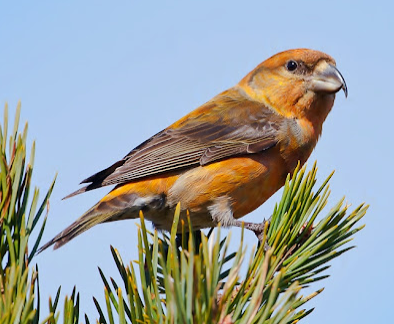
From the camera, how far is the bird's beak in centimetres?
457

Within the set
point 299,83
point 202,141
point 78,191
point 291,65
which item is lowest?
point 78,191

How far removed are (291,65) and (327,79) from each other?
1.50ft

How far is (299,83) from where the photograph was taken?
4875mm

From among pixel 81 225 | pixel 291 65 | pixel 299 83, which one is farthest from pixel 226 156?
pixel 81 225

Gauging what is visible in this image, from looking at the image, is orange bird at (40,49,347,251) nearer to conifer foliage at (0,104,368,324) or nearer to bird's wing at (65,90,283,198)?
bird's wing at (65,90,283,198)

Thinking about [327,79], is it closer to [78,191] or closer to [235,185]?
[235,185]

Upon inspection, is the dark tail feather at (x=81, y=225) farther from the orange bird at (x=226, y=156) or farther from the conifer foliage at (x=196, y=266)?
the conifer foliage at (x=196, y=266)

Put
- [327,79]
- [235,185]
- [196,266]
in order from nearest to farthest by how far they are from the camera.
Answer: [196,266] < [235,185] < [327,79]

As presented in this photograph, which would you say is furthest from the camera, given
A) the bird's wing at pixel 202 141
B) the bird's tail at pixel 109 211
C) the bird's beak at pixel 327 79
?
the bird's beak at pixel 327 79

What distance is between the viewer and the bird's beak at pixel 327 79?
4.57 metres

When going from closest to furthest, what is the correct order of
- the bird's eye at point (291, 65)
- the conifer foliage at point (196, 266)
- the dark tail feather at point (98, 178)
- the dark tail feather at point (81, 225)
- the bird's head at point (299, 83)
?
the conifer foliage at point (196, 266) → the dark tail feather at point (81, 225) → the dark tail feather at point (98, 178) → the bird's head at point (299, 83) → the bird's eye at point (291, 65)

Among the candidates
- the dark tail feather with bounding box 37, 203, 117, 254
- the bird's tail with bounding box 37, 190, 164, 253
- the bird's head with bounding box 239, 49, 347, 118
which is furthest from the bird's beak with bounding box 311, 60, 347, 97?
the dark tail feather with bounding box 37, 203, 117, 254

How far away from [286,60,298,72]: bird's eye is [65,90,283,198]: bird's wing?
0.41 metres

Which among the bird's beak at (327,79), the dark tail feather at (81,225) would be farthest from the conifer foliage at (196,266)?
the bird's beak at (327,79)
